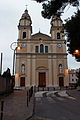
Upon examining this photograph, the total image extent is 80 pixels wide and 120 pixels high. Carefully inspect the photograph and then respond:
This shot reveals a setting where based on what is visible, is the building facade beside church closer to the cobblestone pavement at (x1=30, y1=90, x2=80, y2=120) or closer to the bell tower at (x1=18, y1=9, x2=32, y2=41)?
the bell tower at (x1=18, y1=9, x2=32, y2=41)

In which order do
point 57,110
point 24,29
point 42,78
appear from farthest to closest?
point 24,29 → point 42,78 → point 57,110

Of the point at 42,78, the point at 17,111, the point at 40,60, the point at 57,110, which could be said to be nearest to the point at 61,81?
the point at 42,78

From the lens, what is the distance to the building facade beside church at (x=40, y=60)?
47.7 metres

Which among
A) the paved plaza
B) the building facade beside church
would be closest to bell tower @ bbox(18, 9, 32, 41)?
the building facade beside church

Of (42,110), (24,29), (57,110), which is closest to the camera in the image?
(57,110)

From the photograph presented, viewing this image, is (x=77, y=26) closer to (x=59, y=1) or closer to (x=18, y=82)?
(x=59, y=1)

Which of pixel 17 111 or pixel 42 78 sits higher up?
pixel 42 78

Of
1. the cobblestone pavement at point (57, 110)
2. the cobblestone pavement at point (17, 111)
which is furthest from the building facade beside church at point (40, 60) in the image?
the cobblestone pavement at point (17, 111)

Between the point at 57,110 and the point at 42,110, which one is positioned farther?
the point at 42,110

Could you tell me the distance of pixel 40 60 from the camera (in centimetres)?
4938

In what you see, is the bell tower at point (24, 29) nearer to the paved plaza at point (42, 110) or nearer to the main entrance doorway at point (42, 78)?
→ the main entrance doorway at point (42, 78)

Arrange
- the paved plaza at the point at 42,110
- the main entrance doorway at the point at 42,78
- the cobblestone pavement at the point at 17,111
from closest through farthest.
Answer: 1. the cobblestone pavement at the point at 17,111
2. the paved plaza at the point at 42,110
3. the main entrance doorway at the point at 42,78

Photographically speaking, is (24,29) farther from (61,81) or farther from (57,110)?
(57,110)

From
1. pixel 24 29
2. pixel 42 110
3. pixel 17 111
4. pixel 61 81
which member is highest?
pixel 24 29
